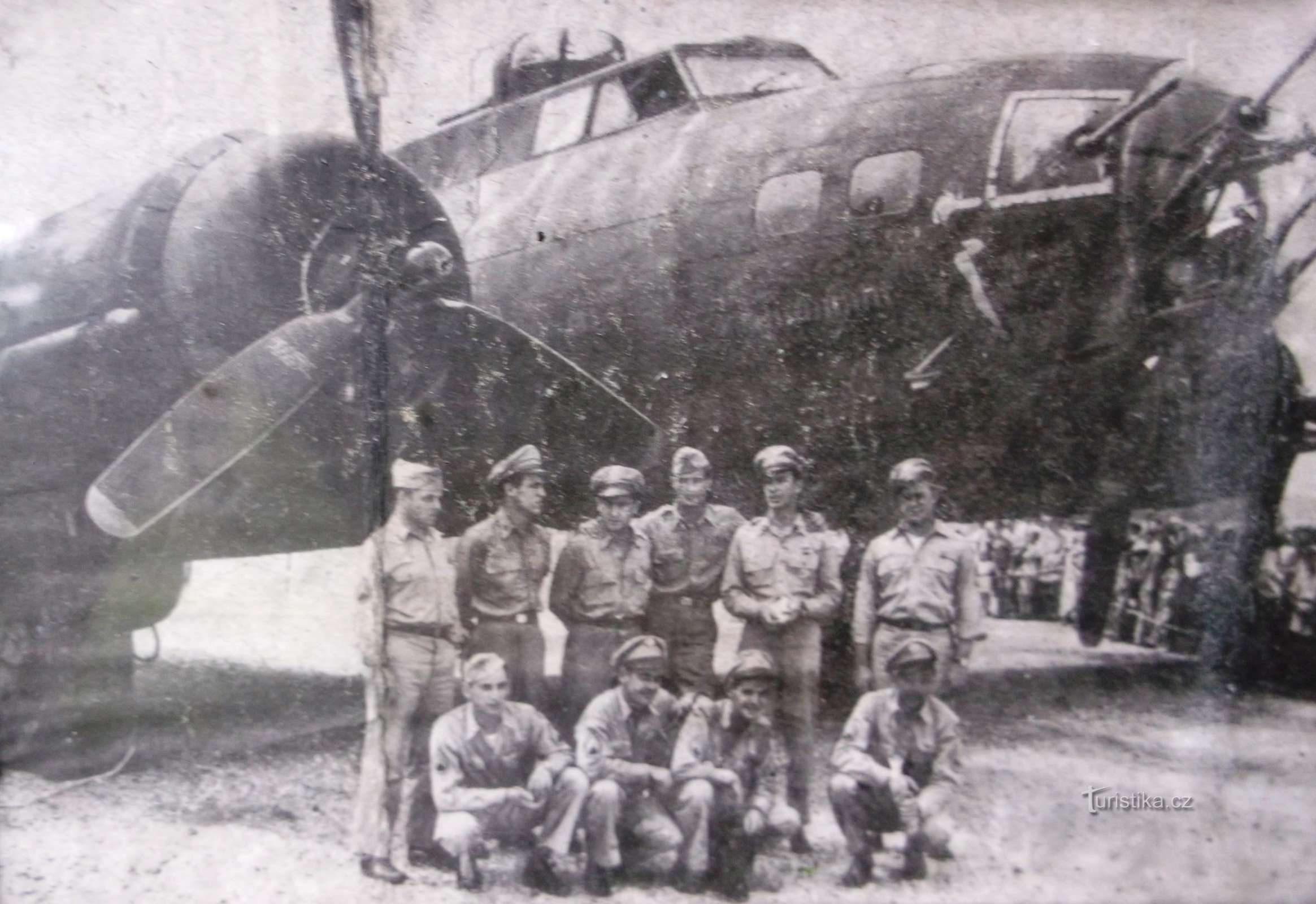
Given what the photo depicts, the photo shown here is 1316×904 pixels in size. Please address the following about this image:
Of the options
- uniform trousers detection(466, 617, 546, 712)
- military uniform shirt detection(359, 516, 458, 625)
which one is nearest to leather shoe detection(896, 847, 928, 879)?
uniform trousers detection(466, 617, 546, 712)

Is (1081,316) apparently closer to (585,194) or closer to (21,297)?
(585,194)

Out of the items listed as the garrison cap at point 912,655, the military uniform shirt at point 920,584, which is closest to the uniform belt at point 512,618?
the military uniform shirt at point 920,584

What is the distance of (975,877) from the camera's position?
3.44 meters

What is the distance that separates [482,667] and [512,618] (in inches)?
7.4

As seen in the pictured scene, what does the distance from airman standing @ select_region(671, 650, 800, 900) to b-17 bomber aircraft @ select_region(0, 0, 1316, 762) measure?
0.65m

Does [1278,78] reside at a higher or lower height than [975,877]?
higher

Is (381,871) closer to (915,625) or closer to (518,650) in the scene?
(518,650)

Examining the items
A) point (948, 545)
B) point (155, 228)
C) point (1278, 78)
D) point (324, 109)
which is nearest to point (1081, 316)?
point (948, 545)

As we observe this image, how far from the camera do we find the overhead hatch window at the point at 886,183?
342 centimetres

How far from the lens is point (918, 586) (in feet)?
11.4

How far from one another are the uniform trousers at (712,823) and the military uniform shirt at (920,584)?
656 mm

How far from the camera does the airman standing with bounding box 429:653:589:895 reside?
11.3 ft

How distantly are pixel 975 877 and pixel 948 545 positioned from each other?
1095 millimetres

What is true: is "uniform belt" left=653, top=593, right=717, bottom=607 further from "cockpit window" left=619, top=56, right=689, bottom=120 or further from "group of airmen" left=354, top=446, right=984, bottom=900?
"cockpit window" left=619, top=56, right=689, bottom=120
